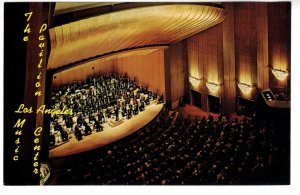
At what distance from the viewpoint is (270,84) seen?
7.49 meters

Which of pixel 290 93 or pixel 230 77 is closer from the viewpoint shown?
pixel 290 93

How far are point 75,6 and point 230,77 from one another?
3503 mm

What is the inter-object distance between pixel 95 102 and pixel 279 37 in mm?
3609

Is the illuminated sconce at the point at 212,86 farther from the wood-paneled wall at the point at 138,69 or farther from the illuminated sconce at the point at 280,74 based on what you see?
the illuminated sconce at the point at 280,74

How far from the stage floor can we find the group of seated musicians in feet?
0.30

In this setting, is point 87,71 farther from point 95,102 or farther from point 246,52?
point 246,52

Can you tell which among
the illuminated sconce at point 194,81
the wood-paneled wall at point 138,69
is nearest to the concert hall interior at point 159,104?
the illuminated sconce at point 194,81

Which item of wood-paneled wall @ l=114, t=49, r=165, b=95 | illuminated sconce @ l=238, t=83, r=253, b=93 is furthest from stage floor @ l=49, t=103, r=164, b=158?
illuminated sconce @ l=238, t=83, r=253, b=93

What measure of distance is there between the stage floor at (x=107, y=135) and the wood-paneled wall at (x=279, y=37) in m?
2.30

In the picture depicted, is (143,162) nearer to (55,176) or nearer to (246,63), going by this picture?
(55,176)

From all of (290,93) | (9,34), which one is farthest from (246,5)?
(9,34)

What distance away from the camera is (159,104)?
9.06 metres

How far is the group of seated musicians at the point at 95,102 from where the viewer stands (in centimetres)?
705

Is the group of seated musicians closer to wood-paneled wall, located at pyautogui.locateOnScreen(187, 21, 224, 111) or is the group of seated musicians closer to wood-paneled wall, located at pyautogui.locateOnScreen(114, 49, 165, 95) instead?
wood-paneled wall, located at pyautogui.locateOnScreen(114, 49, 165, 95)
